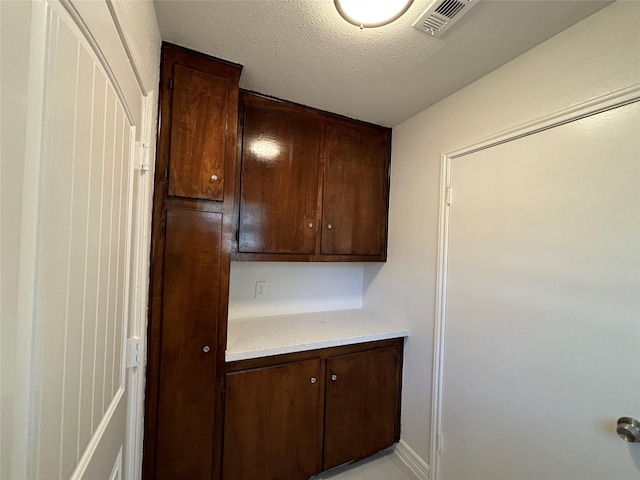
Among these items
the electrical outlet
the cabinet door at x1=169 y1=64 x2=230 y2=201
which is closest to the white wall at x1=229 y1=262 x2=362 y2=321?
the electrical outlet

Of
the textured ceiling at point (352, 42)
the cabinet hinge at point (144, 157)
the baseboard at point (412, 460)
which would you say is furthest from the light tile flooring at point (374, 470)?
the textured ceiling at point (352, 42)

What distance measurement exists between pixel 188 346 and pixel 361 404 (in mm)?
1170

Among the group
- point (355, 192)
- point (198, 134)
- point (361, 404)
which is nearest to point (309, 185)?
point (355, 192)

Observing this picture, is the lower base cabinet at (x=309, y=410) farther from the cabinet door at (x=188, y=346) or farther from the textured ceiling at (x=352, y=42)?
the textured ceiling at (x=352, y=42)

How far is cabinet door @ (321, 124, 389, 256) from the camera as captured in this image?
6.13ft

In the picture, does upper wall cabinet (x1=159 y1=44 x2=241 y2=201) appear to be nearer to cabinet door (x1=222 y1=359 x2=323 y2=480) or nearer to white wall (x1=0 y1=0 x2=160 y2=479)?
white wall (x1=0 y1=0 x2=160 y2=479)

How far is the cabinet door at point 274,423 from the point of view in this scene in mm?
1408

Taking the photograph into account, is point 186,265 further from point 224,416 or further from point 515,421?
point 515,421

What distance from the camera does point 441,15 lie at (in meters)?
1.03

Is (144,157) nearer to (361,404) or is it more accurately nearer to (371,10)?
(371,10)

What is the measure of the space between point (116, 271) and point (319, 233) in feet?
3.96

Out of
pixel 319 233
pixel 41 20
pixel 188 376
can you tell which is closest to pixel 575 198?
pixel 319 233

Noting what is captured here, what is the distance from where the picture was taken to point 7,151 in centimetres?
33

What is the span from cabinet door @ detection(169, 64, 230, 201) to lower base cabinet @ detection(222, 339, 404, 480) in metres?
0.93
